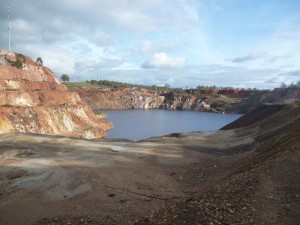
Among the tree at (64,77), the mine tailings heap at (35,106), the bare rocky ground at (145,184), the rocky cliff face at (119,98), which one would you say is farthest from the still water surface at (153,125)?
the tree at (64,77)

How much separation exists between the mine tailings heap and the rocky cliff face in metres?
81.1

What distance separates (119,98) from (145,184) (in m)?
162

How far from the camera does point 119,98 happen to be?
596 feet

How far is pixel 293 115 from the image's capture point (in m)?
40.2

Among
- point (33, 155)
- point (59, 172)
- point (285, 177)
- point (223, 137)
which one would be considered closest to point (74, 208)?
point (59, 172)

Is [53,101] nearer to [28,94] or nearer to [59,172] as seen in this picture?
[28,94]

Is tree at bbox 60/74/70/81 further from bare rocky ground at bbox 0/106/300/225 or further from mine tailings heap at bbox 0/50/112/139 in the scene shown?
bare rocky ground at bbox 0/106/300/225

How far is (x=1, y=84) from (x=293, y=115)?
46885 mm

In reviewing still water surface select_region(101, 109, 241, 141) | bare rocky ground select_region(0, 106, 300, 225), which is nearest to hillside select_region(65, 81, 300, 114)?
still water surface select_region(101, 109, 241, 141)

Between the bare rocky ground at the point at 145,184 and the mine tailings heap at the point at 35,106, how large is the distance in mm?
20900

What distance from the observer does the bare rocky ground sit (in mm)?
13359

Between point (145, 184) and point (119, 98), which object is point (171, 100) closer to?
point (119, 98)

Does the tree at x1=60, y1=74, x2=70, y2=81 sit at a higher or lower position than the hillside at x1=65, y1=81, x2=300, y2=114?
higher

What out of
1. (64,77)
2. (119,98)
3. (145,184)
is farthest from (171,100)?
(145,184)
